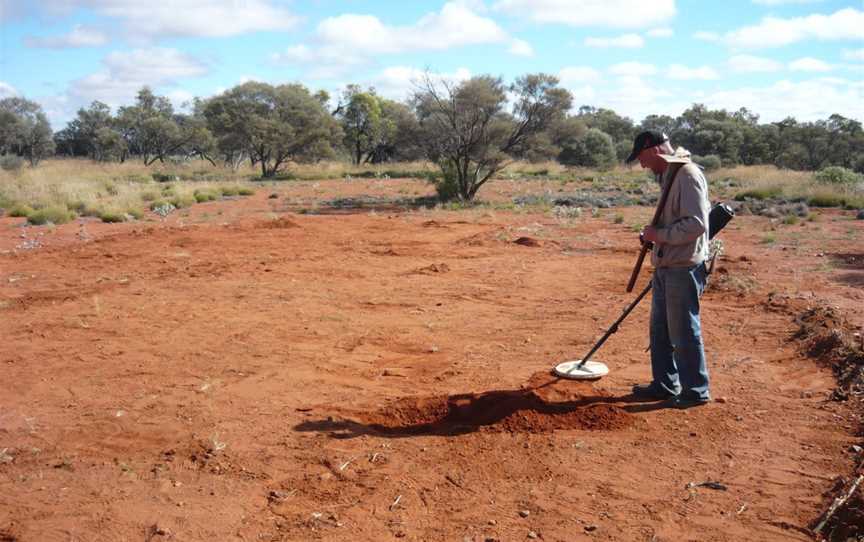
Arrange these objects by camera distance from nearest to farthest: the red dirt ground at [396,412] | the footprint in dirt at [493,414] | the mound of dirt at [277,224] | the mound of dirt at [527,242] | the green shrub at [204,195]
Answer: the red dirt ground at [396,412] < the footprint in dirt at [493,414] < the mound of dirt at [527,242] < the mound of dirt at [277,224] < the green shrub at [204,195]

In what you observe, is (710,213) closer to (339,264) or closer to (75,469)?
(75,469)

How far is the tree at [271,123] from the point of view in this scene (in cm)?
3616

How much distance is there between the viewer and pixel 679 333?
16.7ft

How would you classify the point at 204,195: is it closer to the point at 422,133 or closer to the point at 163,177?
the point at 422,133

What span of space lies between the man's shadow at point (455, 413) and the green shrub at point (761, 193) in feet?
65.8

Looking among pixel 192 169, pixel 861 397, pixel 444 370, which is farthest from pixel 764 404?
pixel 192 169

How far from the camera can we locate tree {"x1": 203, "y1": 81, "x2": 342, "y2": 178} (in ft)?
119

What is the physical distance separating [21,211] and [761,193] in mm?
21814

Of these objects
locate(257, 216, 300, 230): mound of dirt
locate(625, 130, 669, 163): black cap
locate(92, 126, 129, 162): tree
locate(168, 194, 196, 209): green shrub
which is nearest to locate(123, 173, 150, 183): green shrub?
locate(168, 194, 196, 209): green shrub

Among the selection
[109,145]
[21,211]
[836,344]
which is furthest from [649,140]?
[109,145]

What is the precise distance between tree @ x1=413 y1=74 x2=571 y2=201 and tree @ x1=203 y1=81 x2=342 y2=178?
48.6 feet

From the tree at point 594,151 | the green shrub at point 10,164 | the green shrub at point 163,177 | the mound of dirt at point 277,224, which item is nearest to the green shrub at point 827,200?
the mound of dirt at point 277,224

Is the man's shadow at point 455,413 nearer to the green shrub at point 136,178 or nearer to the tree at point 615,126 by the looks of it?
the green shrub at point 136,178

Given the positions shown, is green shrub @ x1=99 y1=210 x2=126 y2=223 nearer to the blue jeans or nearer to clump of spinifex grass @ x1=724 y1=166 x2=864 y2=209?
the blue jeans
